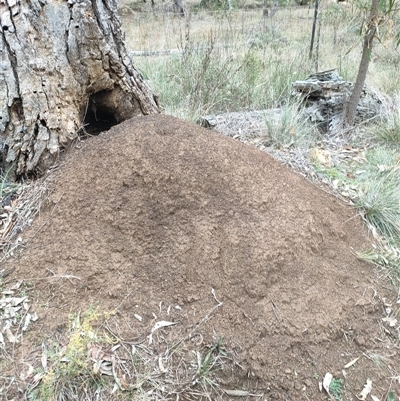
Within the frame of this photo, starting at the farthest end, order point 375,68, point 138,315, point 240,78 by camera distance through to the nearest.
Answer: point 375,68
point 240,78
point 138,315

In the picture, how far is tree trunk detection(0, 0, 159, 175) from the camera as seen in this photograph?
7.00 feet

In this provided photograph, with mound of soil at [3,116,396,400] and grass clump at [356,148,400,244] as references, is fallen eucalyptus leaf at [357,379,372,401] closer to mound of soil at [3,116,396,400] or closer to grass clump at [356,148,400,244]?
mound of soil at [3,116,396,400]

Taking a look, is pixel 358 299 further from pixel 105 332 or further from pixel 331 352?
pixel 105 332

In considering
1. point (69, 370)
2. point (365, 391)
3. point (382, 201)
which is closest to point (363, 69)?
point (382, 201)

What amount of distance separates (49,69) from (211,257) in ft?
4.51

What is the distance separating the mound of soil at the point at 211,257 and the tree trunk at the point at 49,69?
0.28 metres

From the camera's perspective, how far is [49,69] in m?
2.24

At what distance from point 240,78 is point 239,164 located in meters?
3.02

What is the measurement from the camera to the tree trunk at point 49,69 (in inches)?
84.0

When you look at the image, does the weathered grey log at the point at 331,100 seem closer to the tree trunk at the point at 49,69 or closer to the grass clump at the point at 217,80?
the grass clump at the point at 217,80

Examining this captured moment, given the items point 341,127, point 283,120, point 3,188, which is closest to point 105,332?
point 3,188

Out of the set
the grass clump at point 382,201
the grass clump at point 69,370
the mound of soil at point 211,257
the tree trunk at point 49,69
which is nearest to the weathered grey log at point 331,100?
the grass clump at point 382,201

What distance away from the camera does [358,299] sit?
1888 millimetres

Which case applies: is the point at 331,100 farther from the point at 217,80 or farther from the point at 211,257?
the point at 211,257
